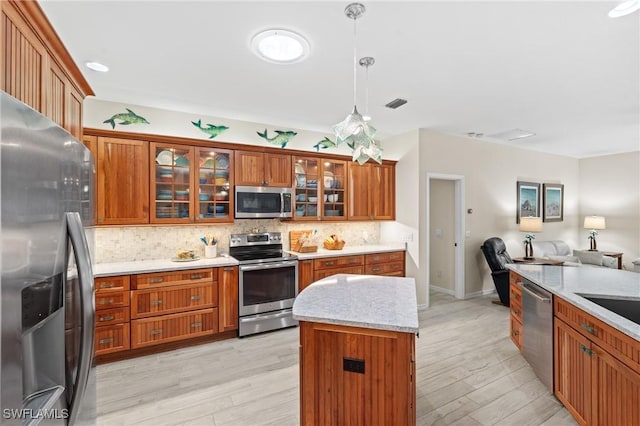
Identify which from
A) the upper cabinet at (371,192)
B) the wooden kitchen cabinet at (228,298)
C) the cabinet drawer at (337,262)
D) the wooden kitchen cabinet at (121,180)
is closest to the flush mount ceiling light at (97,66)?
the wooden kitchen cabinet at (121,180)

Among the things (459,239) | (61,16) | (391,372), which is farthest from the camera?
(459,239)

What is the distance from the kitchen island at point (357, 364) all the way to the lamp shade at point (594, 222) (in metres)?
6.93

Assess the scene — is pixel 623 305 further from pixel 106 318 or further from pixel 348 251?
pixel 106 318

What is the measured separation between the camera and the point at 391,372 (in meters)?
1.61

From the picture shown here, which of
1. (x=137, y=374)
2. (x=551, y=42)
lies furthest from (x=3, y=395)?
(x=551, y=42)

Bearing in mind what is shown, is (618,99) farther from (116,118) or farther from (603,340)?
(116,118)

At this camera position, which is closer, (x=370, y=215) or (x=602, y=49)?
(x=602, y=49)

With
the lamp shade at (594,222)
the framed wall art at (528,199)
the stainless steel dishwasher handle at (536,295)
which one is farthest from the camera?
the lamp shade at (594,222)

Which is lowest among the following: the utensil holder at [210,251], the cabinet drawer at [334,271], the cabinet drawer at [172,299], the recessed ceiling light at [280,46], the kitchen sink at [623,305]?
the cabinet drawer at [172,299]

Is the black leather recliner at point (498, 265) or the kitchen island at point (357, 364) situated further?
the black leather recliner at point (498, 265)

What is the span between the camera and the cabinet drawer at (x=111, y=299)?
2.80 meters

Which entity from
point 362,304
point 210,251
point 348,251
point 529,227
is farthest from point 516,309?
point 210,251

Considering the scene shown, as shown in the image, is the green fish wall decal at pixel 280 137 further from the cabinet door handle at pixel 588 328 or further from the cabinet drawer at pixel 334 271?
the cabinet door handle at pixel 588 328

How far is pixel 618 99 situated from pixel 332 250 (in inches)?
151
